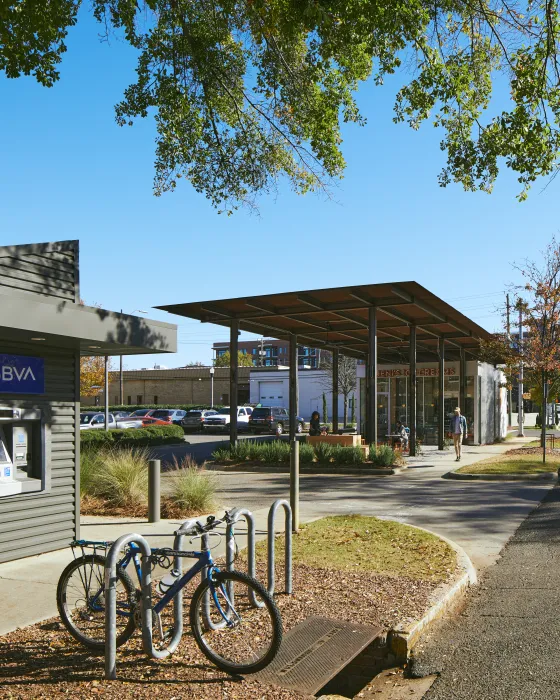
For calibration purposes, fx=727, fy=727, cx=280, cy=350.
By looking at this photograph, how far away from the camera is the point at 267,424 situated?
156 ft

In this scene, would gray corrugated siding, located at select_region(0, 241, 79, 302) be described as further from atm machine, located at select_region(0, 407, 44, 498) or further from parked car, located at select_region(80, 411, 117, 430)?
parked car, located at select_region(80, 411, 117, 430)

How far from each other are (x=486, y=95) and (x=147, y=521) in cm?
860

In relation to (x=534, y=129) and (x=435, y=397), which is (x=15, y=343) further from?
(x=435, y=397)

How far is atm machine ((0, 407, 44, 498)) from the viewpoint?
8.33 metres

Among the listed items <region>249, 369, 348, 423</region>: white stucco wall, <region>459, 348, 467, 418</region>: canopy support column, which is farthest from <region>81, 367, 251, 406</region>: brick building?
<region>459, 348, 467, 418</region>: canopy support column

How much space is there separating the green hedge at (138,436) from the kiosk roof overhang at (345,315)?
7.45 metres

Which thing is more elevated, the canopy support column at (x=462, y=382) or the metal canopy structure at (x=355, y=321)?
the metal canopy structure at (x=355, y=321)

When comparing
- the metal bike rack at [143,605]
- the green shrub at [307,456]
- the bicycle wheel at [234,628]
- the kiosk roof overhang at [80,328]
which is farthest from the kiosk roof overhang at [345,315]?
the metal bike rack at [143,605]

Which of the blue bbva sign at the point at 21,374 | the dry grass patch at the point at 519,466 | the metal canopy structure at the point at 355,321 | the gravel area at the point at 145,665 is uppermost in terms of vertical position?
the metal canopy structure at the point at 355,321

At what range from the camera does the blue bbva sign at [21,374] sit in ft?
27.1

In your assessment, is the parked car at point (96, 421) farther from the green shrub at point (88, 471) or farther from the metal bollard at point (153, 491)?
the metal bollard at point (153, 491)

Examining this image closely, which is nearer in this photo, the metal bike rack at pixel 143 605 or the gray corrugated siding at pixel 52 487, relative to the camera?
the metal bike rack at pixel 143 605

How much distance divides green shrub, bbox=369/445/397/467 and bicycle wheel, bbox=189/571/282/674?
1497 centimetres

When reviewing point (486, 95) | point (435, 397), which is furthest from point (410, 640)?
point (435, 397)
